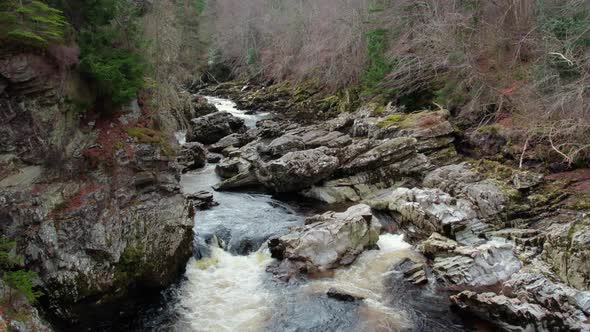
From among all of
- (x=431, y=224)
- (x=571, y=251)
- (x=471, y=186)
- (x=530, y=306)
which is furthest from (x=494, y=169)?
(x=530, y=306)

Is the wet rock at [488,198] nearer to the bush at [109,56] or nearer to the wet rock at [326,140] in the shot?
the wet rock at [326,140]

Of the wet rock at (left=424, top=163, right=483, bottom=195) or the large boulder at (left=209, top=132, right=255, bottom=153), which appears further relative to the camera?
the large boulder at (left=209, top=132, right=255, bottom=153)

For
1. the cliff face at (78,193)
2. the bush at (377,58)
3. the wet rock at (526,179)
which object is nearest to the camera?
the cliff face at (78,193)

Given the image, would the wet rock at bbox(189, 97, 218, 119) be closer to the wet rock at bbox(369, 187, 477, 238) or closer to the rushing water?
the rushing water

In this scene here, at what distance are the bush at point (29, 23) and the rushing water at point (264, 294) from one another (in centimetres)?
600

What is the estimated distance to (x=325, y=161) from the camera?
15930mm

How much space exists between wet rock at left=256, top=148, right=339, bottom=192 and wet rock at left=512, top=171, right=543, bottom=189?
19.5ft

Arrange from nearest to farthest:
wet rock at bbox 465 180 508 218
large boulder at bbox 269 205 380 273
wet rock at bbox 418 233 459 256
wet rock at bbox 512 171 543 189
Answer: wet rock at bbox 418 233 459 256 < large boulder at bbox 269 205 380 273 < wet rock at bbox 465 180 508 218 < wet rock at bbox 512 171 543 189

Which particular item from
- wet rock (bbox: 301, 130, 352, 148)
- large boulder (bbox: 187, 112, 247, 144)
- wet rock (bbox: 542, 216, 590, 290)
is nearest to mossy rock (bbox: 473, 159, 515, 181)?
wet rock (bbox: 542, 216, 590, 290)

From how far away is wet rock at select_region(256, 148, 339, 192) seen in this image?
15758 mm

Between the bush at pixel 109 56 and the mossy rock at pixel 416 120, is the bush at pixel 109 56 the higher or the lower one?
the higher one

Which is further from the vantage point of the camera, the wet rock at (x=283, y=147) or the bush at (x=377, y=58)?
the bush at (x=377, y=58)

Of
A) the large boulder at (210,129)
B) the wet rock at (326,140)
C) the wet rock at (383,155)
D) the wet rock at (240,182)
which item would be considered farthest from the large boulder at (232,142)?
the wet rock at (383,155)

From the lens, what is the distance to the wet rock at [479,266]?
980 cm
